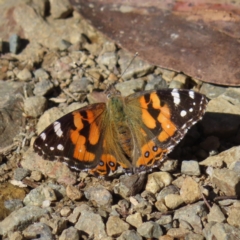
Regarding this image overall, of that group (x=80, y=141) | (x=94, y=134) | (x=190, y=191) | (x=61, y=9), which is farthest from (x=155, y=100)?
(x=61, y=9)

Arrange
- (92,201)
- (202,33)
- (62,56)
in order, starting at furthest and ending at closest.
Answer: (62,56)
(202,33)
(92,201)

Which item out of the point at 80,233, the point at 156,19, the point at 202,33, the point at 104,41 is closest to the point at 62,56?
the point at 104,41

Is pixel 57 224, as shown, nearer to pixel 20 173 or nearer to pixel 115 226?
pixel 115 226

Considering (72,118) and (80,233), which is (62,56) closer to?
(72,118)

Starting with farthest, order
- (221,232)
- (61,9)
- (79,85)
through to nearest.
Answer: (61,9) → (79,85) → (221,232)

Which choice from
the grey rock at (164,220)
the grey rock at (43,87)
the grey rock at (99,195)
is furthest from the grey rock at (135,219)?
the grey rock at (43,87)

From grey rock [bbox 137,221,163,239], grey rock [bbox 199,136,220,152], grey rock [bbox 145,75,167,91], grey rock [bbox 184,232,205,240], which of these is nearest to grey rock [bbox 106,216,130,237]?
grey rock [bbox 137,221,163,239]
